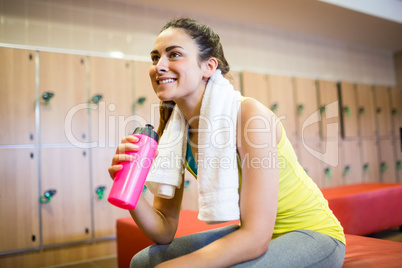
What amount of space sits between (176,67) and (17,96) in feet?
7.87

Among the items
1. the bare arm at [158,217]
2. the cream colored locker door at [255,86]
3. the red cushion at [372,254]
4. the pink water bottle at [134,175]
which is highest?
the cream colored locker door at [255,86]

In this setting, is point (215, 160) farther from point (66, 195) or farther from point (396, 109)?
point (396, 109)

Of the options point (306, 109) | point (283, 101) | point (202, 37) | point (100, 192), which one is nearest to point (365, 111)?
point (306, 109)

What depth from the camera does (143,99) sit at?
339 centimetres

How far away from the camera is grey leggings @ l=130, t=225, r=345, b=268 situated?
0.87 m

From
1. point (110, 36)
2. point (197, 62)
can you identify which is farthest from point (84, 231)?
point (197, 62)

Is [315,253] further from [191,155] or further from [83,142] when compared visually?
[83,142]

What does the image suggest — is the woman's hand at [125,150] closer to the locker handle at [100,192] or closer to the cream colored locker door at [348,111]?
the locker handle at [100,192]

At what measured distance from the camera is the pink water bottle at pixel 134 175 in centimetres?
80

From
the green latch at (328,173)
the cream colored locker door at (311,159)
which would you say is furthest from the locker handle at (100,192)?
the green latch at (328,173)

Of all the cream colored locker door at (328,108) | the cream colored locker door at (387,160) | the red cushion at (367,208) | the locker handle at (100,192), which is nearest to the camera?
the red cushion at (367,208)

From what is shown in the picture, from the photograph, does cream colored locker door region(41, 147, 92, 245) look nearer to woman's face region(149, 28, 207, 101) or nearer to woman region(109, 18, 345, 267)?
woman region(109, 18, 345, 267)

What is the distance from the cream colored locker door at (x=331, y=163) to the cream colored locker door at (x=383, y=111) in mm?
1133

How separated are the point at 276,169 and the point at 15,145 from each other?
2.65m
